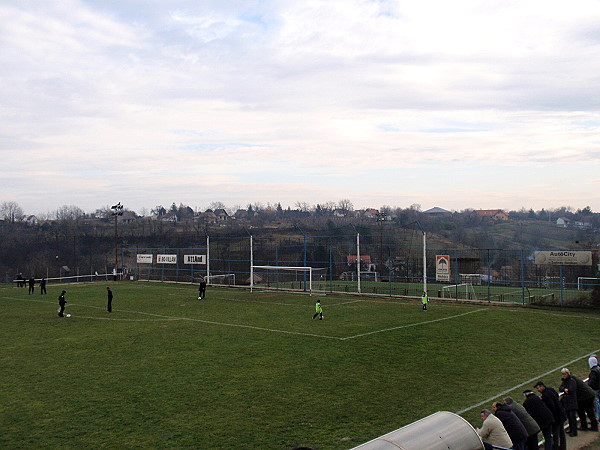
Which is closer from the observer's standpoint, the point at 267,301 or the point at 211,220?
the point at 267,301

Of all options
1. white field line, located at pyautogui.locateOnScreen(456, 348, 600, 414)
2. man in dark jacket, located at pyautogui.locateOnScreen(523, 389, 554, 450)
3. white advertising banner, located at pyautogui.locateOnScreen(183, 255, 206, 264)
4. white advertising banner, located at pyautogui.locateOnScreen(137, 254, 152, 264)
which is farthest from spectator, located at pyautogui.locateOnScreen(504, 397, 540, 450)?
white advertising banner, located at pyautogui.locateOnScreen(137, 254, 152, 264)

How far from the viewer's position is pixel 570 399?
11.7 meters

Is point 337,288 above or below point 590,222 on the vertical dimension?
below

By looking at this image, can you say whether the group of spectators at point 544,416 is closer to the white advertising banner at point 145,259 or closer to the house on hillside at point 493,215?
the white advertising banner at point 145,259

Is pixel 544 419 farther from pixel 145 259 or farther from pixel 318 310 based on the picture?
pixel 145 259

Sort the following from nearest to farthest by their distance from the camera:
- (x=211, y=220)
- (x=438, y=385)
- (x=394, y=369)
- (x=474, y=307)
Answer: (x=438, y=385), (x=394, y=369), (x=474, y=307), (x=211, y=220)

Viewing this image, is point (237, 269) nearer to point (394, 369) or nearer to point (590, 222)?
point (394, 369)

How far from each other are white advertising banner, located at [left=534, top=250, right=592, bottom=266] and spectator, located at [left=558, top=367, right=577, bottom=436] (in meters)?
23.6

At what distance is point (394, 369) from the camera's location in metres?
17.7

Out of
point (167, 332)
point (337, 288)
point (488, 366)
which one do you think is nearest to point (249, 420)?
point (488, 366)

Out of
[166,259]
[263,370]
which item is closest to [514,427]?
[263,370]

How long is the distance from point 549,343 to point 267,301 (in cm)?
2135

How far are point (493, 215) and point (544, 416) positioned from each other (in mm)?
170533

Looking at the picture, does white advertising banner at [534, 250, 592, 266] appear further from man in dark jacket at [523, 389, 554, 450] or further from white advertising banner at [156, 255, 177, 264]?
white advertising banner at [156, 255, 177, 264]
